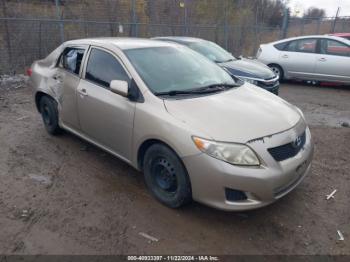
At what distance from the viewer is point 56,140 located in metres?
4.97

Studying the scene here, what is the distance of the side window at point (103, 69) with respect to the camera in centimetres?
361

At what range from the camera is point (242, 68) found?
23.9 ft

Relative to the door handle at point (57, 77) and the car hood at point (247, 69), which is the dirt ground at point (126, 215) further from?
the car hood at point (247, 69)

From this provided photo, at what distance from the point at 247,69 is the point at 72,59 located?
14.0 feet

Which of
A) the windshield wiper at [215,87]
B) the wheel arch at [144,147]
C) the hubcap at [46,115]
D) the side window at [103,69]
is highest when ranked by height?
the side window at [103,69]

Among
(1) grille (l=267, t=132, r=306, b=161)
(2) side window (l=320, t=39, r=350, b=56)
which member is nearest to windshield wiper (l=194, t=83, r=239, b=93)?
(1) grille (l=267, t=132, r=306, b=161)

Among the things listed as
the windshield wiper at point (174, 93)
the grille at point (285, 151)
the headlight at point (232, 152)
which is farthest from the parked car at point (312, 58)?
the headlight at point (232, 152)

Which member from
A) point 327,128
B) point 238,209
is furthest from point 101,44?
point 327,128

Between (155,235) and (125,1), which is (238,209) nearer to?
(155,235)

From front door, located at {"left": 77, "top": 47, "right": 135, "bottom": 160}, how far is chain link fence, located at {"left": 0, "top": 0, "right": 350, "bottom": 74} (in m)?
6.77

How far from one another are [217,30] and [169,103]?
1428 cm

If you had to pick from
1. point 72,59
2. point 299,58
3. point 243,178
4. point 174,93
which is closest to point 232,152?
point 243,178

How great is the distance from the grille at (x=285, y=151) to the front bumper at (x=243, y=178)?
1.7 inches

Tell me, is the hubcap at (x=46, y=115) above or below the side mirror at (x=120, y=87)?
below
